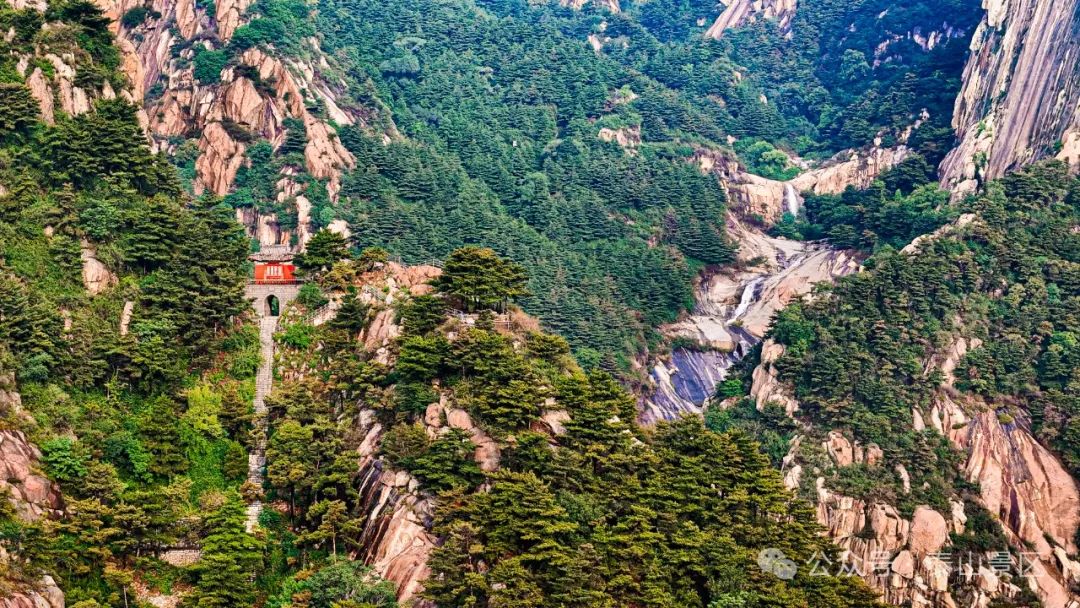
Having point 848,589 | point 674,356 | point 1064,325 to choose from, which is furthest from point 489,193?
point 848,589

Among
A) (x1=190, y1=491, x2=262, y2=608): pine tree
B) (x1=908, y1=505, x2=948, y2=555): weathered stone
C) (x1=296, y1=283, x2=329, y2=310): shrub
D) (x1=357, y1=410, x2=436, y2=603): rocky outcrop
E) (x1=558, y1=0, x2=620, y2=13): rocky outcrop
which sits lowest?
(x1=190, y1=491, x2=262, y2=608): pine tree

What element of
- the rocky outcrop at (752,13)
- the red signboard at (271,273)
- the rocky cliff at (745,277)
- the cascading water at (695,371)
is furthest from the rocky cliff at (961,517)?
the rocky outcrop at (752,13)

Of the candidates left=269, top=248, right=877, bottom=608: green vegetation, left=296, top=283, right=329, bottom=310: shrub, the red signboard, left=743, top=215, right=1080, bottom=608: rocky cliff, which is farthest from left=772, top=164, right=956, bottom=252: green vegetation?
the red signboard

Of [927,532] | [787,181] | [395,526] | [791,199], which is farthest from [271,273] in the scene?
[787,181]

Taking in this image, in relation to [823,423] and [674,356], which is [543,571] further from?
[674,356]

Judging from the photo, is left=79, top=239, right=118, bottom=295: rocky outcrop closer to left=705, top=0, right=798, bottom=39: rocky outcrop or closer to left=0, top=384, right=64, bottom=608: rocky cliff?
left=0, top=384, right=64, bottom=608: rocky cliff

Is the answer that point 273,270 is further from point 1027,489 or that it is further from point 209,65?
point 1027,489

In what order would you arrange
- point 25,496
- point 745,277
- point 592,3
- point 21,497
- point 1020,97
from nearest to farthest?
1. point 21,497
2. point 25,496
3. point 1020,97
4. point 745,277
5. point 592,3
